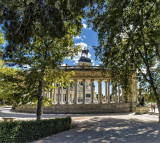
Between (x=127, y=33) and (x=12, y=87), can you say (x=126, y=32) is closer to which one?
(x=127, y=33)

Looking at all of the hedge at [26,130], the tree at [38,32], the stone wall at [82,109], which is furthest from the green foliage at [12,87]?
the stone wall at [82,109]

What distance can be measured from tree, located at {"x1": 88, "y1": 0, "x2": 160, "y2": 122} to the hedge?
1087 cm

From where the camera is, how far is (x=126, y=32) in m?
17.5

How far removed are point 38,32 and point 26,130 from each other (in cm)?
875

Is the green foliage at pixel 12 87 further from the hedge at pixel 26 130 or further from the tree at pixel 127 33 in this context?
the tree at pixel 127 33

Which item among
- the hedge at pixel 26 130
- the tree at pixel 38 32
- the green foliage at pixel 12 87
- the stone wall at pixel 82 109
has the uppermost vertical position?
the tree at pixel 38 32

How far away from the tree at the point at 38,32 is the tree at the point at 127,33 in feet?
11.6

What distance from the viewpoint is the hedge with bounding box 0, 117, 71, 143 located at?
9.76 meters

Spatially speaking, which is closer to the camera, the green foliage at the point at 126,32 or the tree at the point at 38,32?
the tree at the point at 38,32

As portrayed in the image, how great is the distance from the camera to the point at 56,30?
1262cm

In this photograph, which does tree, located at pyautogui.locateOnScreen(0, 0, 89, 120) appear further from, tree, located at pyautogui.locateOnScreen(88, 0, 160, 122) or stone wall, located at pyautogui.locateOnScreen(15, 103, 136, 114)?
stone wall, located at pyautogui.locateOnScreen(15, 103, 136, 114)

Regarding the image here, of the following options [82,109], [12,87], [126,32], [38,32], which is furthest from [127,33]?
[82,109]

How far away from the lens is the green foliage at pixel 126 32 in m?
15.8

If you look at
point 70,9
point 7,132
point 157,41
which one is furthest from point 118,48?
point 7,132
